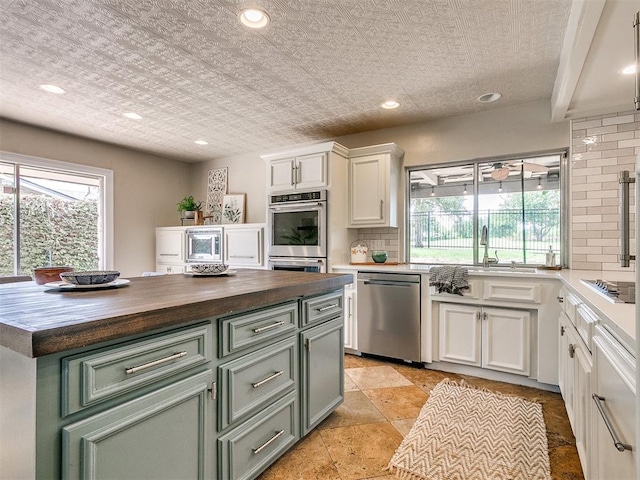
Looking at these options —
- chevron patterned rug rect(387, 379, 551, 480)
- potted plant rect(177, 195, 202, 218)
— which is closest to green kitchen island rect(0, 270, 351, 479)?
chevron patterned rug rect(387, 379, 551, 480)

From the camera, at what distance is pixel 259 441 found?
1.57m

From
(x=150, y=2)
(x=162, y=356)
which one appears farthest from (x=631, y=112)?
(x=162, y=356)

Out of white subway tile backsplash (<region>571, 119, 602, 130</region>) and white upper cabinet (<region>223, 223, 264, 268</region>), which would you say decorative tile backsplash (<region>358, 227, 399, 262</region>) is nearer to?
white upper cabinet (<region>223, 223, 264, 268</region>)

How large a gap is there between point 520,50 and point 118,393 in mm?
2882

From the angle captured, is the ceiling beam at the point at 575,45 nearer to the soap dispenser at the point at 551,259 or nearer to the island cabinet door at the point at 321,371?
the soap dispenser at the point at 551,259

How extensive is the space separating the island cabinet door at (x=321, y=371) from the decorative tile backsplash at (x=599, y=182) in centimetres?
227

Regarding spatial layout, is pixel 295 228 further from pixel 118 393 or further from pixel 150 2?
pixel 118 393

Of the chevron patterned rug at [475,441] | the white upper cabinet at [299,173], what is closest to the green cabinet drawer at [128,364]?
the chevron patterned rug at [475,441]

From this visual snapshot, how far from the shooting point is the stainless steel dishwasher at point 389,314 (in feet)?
10.3

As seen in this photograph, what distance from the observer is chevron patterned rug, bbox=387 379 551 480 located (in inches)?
67.7

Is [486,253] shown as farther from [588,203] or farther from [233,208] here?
[233,208]

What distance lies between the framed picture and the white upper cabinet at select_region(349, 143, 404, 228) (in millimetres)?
1909

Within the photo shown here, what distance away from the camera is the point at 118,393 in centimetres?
101

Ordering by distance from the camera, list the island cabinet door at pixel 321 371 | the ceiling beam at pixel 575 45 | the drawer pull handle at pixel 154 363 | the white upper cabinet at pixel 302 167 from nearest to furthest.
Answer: the drawer pull handle at pixel 154 363
the ceiling beam at pixel 575 45
the island cabinet door at pixel 321 371
the white upper cabinet at pixel 302 167
